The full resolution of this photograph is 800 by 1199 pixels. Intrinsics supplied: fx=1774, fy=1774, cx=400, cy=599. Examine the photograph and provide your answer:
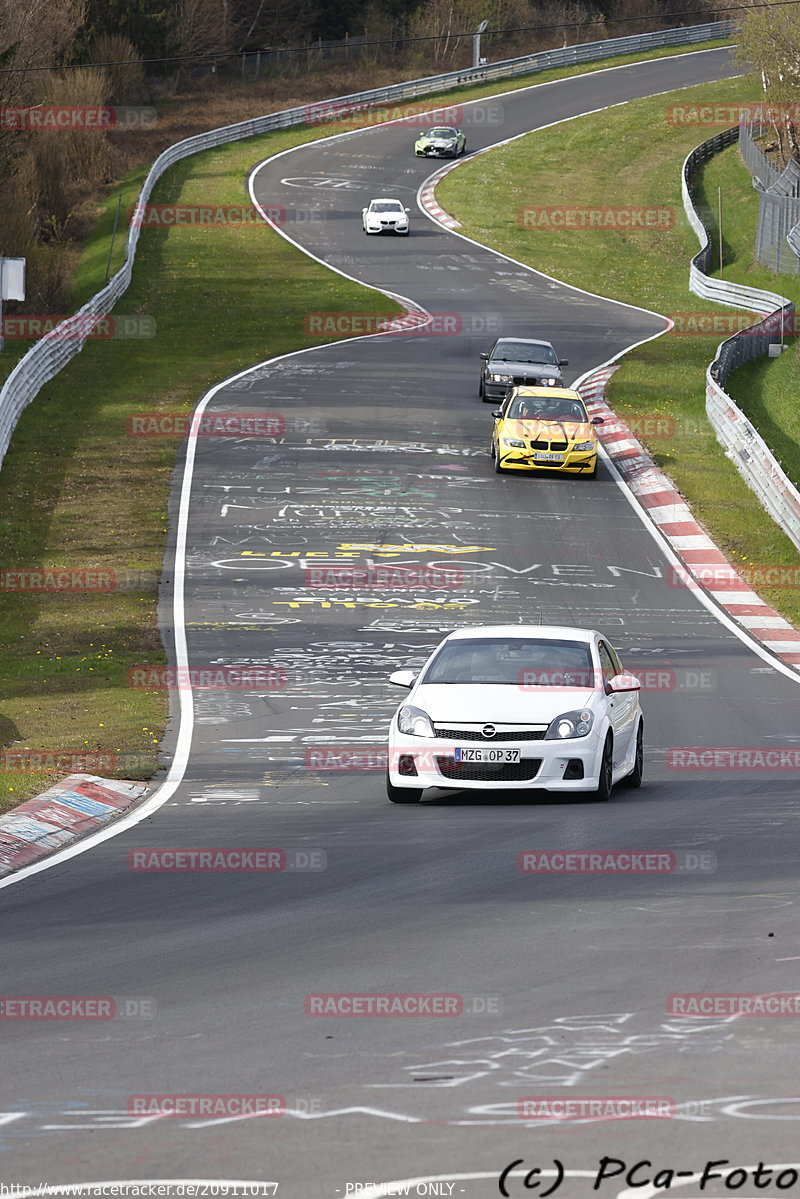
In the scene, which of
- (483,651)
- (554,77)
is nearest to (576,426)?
(483,651)

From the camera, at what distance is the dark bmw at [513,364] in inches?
1601

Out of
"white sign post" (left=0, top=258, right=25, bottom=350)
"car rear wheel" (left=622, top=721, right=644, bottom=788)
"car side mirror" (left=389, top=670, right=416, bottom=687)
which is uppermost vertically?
"white sign post" (left=0, top=258, right=25, bottom=350)

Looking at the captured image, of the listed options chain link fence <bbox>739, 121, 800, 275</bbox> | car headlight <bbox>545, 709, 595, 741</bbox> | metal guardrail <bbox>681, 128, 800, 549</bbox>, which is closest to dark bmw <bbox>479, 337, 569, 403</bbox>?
metal guardrail <bbox>681, 128, 800, 549</bbox>

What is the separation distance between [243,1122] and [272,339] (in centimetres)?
4447

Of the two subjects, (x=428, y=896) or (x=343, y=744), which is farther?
(x=343, y=744)

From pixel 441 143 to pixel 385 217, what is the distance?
16.8 m

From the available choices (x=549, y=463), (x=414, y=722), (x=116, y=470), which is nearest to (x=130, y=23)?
(x=116, y=470)

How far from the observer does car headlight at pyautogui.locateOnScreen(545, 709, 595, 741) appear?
1377cm

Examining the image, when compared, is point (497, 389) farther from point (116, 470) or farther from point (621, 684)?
point (621, 684)

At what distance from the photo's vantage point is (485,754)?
1378 centimetres

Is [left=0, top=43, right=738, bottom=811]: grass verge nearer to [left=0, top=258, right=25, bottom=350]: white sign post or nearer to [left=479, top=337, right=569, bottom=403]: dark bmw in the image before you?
[left=0, top=258, right=25, bottom=350]: white sign post

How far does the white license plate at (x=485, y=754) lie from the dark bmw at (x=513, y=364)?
27274mm

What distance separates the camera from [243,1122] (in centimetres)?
645

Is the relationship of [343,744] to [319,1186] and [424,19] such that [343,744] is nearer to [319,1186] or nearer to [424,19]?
[319,1186]
